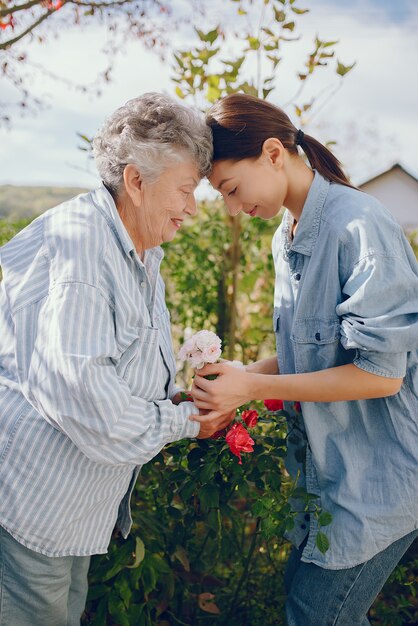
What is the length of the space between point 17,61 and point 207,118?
1718 millimetres

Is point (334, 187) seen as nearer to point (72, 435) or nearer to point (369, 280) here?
point (369, 280)

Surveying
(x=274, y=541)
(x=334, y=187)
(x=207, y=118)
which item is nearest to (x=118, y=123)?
(x=207, y=118)

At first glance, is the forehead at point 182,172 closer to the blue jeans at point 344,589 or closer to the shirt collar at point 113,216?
the shirt collar at point 113,216

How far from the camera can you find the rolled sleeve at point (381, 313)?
1.75m

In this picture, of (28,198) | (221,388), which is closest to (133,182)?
(221,388)

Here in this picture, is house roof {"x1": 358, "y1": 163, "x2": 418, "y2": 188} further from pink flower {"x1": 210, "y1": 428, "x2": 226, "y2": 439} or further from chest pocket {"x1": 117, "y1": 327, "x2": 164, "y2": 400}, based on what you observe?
Answer: chest pocket {"x1": 117, "y1": 327, "x2": 164, "y2": 400}

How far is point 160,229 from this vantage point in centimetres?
193

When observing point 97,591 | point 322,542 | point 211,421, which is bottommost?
point 97,591

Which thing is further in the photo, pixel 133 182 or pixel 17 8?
pixel 17 8

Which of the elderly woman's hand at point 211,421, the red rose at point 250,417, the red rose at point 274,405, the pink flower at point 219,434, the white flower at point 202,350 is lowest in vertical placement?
the red rose at point 274,405

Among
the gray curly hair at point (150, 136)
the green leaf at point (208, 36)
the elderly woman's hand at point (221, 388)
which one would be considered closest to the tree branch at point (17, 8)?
the green leaf at point (208, 36)

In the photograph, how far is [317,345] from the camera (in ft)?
6.45

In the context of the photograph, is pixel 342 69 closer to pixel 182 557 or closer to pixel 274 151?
pixel 274 151

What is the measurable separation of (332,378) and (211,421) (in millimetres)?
390
